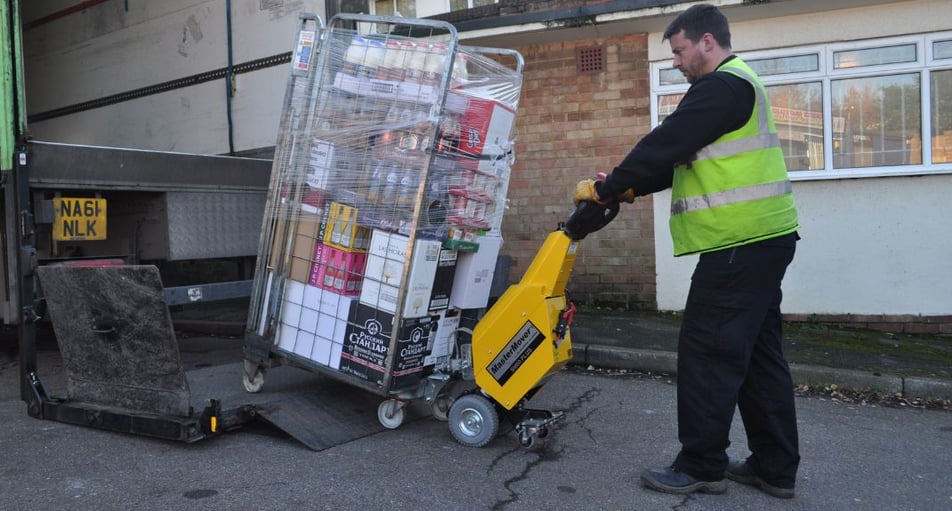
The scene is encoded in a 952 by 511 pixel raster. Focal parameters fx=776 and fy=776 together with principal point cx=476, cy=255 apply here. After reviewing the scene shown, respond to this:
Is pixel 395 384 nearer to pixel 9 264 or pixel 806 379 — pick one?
pixel 9 264

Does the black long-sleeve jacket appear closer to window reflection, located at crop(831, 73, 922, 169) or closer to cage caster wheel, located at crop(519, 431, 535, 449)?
cage caster wheel, located at crop(519, 431, 535, 449)

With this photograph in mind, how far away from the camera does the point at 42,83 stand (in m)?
7.12

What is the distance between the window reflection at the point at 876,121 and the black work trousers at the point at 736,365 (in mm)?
4715

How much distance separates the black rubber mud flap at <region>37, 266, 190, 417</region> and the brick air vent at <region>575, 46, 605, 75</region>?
17.5 feet

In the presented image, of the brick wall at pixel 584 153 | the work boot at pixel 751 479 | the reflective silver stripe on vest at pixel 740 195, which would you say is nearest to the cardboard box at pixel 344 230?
the reflective silver stripe on vest at pixel 740 195

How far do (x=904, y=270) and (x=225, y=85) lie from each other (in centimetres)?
604

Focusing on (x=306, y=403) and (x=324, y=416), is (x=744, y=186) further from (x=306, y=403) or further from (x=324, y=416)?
(x=306, y=403)

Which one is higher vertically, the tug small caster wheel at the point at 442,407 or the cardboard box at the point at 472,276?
the cardboard box at the point at 472,276

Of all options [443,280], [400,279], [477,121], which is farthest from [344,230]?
[477,121]

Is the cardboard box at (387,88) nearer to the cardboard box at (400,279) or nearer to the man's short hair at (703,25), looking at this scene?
the cardboard box at (400,279)

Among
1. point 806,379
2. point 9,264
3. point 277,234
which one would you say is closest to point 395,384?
point 277,234

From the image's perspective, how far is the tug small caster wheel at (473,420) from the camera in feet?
12.5

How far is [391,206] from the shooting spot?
3.90 metres

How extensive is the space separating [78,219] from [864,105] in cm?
663
